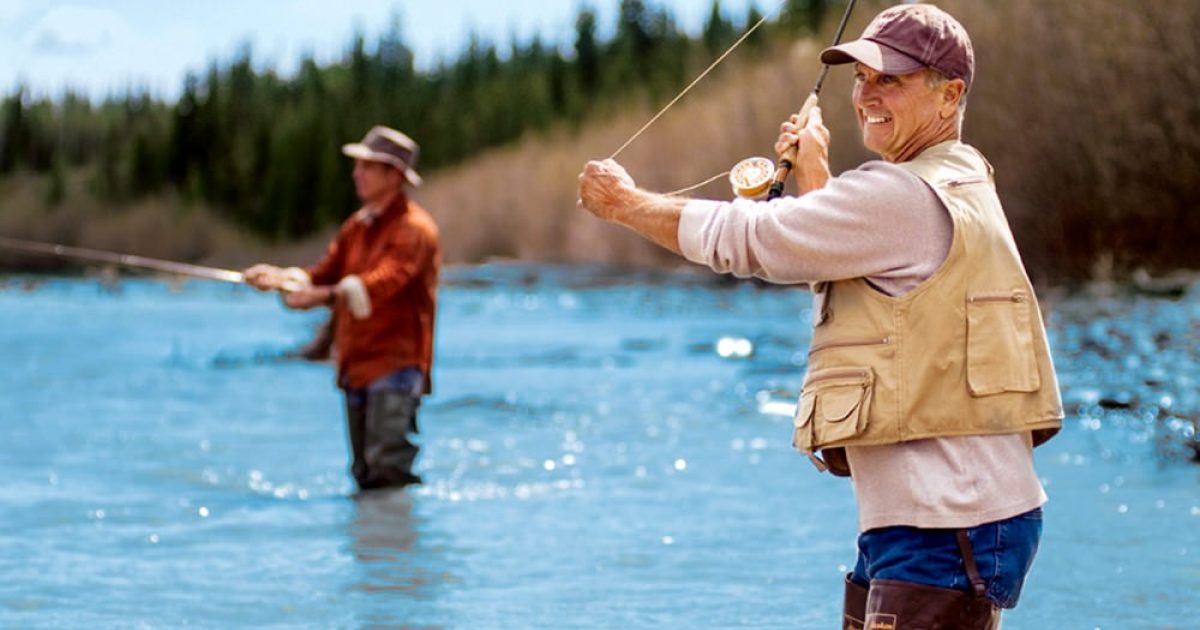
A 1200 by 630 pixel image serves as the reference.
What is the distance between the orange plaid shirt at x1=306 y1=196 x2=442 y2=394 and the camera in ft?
27.2

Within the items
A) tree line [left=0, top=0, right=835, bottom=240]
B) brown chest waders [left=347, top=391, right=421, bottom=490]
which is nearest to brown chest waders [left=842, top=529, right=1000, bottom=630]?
brown chest waders [left=347, top=391, right=421, bottom=490]

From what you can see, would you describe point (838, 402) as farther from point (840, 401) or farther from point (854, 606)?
point (854, 606)

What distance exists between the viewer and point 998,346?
9.79ft

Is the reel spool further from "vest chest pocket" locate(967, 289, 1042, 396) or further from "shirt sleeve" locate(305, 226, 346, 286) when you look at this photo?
"shirt sleeve" locate(305, 226, 346, 286)

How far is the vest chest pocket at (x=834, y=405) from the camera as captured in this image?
2.97 m

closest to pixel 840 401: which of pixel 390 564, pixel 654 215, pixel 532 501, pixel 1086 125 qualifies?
pixel 654 215

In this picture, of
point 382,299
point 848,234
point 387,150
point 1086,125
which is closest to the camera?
point 848,234

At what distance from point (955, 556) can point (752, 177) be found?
75cm

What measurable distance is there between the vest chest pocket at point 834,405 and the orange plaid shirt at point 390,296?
5.26m

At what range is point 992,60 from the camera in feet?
89.5

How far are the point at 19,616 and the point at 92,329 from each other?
1050 inches

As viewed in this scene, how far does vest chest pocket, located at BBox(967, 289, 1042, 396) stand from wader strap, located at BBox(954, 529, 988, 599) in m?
0.23

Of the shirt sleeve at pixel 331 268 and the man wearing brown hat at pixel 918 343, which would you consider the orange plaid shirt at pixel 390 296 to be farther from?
the man wearing brown hat at pixel 918 343

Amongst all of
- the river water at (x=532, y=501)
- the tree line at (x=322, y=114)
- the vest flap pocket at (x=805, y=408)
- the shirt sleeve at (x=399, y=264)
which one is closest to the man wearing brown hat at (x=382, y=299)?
the shirt sleeve at (x=399, y=264)
